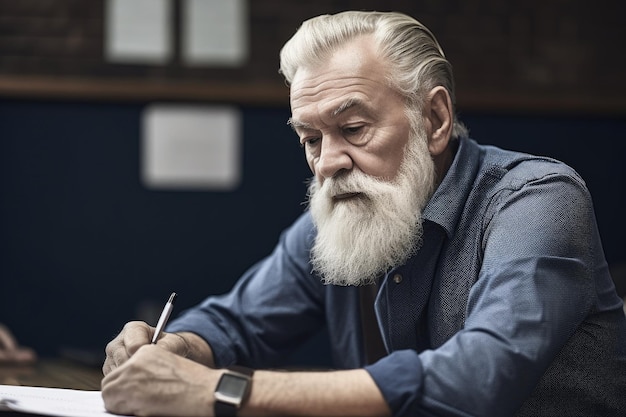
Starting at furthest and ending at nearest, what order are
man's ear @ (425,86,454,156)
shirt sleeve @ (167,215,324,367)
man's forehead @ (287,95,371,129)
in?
shirt sleeve @ (167,215,324,367), man's ear @ (425,86,454,156), man's forehead @ (287,95,371,129)

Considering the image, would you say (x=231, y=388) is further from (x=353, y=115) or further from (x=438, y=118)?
(x=438, y=118)

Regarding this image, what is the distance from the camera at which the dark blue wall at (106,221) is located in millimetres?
3799

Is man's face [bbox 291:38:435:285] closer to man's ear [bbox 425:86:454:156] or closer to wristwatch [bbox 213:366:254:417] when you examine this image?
man's ear [bbox 425:86:454:156]

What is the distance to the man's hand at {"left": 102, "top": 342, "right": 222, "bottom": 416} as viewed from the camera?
1.34m

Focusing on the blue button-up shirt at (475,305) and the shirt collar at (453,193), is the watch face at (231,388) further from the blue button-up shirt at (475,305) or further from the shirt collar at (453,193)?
the shirt collar at (453,193)

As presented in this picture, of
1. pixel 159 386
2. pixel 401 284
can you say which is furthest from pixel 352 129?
pixel 159 386

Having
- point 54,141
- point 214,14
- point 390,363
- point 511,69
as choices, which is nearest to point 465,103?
point 511,69

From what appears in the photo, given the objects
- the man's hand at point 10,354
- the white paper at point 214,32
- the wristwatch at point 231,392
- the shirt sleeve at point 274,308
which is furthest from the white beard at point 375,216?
the white paper at point 214,32

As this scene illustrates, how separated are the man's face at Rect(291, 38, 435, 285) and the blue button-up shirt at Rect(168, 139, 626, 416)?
6 cm

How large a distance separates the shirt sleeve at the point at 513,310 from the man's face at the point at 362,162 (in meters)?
0.19

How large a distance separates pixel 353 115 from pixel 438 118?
9.1 inches

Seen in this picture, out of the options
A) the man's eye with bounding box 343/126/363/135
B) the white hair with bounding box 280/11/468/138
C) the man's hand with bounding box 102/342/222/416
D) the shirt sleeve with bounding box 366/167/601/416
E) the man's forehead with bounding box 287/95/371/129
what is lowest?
the man's hand with bounding box 102/342/222/416

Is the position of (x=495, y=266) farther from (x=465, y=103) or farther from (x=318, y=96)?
(x=465, y=103)

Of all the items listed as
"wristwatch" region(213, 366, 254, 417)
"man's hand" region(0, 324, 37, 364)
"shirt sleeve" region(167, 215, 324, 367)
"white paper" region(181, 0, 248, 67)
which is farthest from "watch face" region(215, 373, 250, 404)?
"white paper" region(181, 0, 248, 67)
